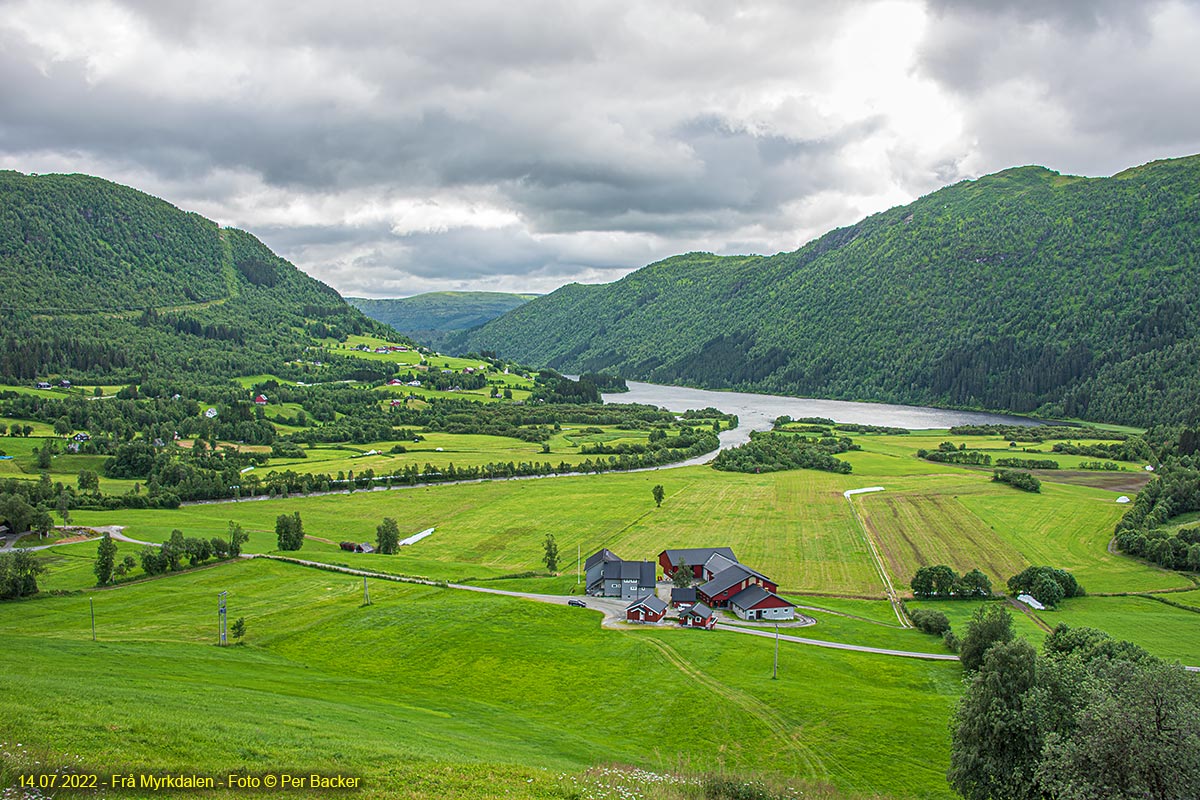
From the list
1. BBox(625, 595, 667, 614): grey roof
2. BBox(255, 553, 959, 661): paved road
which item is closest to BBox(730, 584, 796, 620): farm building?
BBox(255, 553, 959, 661): paved road

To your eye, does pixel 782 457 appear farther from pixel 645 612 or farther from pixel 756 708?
pixel 756 708

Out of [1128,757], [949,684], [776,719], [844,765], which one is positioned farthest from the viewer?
[949,684]

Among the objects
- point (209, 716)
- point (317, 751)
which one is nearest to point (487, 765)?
→ point (317, 751)

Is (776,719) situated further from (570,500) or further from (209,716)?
(570,500)

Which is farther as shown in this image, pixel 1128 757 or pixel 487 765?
pixel 487 765

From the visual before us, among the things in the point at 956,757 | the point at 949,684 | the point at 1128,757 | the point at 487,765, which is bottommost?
the point at 949,684
